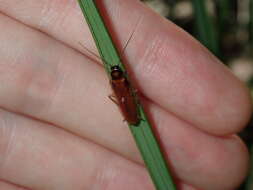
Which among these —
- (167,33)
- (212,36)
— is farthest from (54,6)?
(212,36)

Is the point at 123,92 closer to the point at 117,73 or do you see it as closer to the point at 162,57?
the point at 117,73

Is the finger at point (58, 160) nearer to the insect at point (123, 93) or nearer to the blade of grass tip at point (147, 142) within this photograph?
the insect at point (123, 93)

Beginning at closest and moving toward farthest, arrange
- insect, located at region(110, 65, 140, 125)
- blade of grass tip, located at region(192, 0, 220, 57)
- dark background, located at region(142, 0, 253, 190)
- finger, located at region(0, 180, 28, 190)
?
insect, located at region(110, 65, 140, 125)
finger, located at region(0, 180, 28, 190)
blade of grass tip, located at region(192, 0, 220, 57)
dark background, located at region(142, 0, 253, 190)

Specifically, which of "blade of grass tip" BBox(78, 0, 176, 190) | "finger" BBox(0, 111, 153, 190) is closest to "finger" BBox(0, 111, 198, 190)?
"finger" BBox(0, 111, 153, 190)

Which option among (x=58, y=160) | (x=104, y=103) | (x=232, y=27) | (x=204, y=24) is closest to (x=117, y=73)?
(x=104, y=103)

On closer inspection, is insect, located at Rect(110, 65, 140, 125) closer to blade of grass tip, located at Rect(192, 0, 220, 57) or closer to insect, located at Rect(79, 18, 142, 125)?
insect, located at Rect(79, 18, 142, 125)

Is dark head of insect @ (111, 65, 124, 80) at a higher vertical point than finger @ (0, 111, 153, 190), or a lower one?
higher

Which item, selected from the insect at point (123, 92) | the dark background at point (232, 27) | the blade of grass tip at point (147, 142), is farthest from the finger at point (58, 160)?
the dark background at point (232, 27)
